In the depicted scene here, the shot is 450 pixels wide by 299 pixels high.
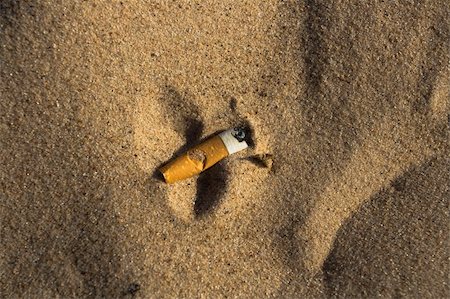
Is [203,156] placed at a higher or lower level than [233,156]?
higher

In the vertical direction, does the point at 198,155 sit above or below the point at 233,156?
above

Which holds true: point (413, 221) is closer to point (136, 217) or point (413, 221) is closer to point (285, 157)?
point (285, 157)

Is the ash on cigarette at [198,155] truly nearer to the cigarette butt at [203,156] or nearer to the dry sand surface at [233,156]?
the cigarette butt at [203,156]

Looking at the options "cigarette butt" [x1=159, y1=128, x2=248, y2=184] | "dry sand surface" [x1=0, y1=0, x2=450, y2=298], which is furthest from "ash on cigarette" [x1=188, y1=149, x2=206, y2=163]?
"dry sand surface" [x1=0, y1=0, x2=450, y2=298]

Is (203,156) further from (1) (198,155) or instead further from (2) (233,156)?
(2) (233,156)

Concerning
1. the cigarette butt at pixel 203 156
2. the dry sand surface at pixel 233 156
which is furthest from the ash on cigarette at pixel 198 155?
the dry sand surface at pixel 233 156

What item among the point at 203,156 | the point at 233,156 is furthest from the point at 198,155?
the point at 233,156
